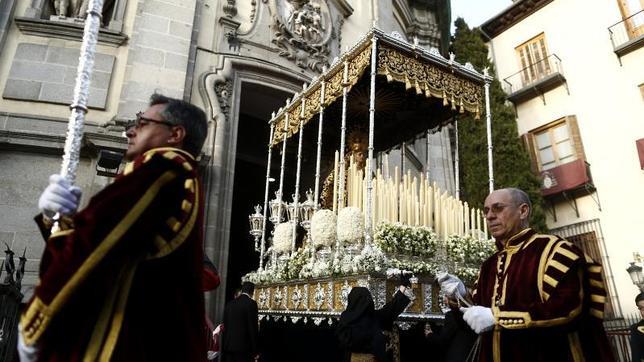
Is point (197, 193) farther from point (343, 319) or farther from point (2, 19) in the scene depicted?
point (2, 19)

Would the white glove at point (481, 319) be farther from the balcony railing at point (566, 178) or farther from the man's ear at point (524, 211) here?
the balcony railing at point (566, 178)

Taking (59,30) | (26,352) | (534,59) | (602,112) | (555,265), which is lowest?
(26,352)

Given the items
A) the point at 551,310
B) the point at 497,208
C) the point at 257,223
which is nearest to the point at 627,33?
the point at 257,223

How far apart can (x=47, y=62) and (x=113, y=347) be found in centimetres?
839

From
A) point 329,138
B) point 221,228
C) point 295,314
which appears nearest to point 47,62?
point 221,228

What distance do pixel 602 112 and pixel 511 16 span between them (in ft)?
19.9

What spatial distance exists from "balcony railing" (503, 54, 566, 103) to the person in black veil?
14.4 meters

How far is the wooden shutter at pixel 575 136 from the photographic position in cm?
1463

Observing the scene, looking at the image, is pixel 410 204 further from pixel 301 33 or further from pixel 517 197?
pixel 301 33

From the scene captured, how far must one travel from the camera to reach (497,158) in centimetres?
1570

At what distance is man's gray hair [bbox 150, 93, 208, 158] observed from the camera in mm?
2041

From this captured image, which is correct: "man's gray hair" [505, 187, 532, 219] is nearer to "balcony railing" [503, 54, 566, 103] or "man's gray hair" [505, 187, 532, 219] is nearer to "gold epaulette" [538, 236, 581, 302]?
"gold epaulette" [538, 236, 581, 302]

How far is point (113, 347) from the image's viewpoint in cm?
156

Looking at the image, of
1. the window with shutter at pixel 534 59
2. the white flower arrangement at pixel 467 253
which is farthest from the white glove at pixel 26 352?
the window with shutter at pixel 534 59
